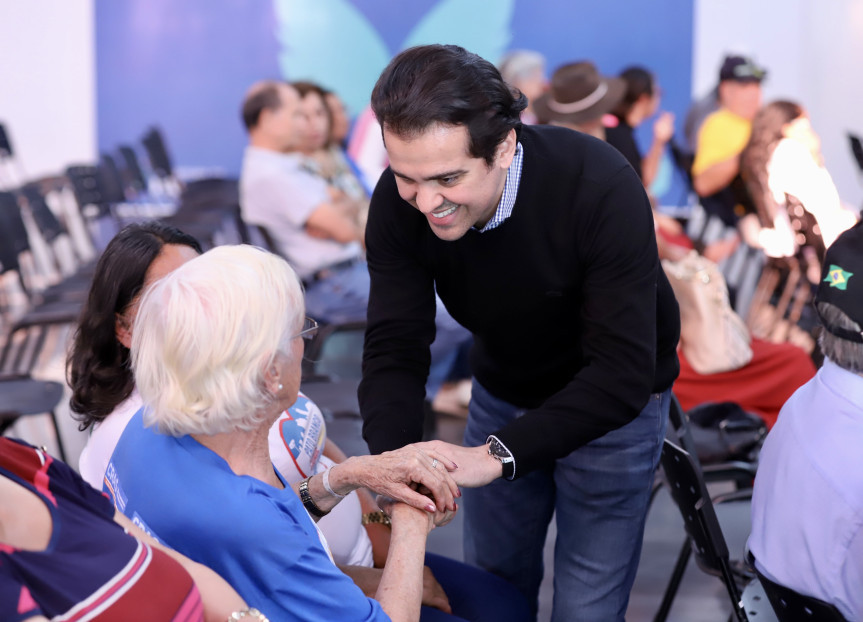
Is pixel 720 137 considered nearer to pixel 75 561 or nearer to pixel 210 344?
pixel 210 344

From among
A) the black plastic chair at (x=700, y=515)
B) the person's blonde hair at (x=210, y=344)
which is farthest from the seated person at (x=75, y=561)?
the black plastic chair at (x=700, y=515)

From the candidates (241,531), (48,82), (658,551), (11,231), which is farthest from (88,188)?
(241,531)

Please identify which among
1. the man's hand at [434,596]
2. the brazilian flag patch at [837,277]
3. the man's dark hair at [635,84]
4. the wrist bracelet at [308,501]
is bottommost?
the man's dark hair at [635,84]

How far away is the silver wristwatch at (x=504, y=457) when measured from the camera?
4.78 ft

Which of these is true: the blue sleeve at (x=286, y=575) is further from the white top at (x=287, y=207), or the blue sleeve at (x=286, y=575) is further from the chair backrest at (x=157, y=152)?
the chair backrest at (x=157, y=152)

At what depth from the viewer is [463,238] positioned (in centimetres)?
150

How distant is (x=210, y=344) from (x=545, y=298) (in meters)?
0.60

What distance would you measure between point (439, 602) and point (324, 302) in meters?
2.72

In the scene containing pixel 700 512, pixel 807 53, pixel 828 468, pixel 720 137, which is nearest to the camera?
pixel 828 468

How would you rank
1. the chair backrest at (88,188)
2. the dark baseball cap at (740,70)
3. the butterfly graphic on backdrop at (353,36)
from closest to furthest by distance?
the chair backrest at (88,188), the butterfly graphic on backdrop at (353,36), the dark baseball cap at (740,70)

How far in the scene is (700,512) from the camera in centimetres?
174

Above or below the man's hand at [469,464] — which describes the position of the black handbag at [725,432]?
below

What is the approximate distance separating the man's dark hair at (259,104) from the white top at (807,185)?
2751mm

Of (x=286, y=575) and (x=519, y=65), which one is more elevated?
(x=286, y=575)
